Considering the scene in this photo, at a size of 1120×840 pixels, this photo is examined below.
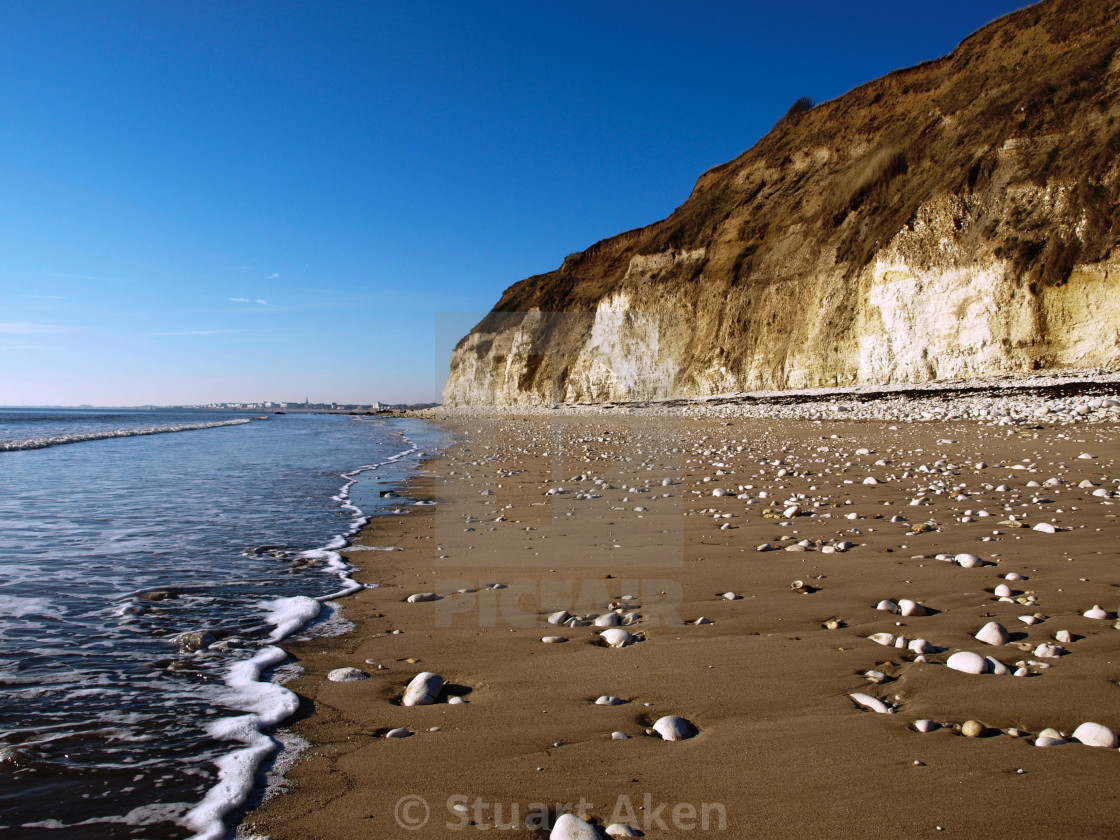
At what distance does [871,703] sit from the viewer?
243 centimetres

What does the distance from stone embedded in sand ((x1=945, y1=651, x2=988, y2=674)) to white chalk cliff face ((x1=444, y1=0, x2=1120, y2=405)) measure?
83.0ft

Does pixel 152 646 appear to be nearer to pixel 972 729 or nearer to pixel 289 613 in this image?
pixel 289 613

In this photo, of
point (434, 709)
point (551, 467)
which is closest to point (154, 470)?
point (551, 467)

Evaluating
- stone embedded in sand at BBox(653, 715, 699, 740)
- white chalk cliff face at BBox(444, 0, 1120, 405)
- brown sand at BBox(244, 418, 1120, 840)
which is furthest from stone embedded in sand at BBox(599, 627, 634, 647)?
white chalk cliff face at BBox(444, 0, 1120, 405)

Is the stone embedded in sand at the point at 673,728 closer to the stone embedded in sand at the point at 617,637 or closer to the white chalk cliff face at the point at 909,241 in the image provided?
the stone embedded in sand at the point at 617,637

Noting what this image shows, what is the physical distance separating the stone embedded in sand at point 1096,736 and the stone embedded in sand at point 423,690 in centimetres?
240

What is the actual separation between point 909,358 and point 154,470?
95.7 feet

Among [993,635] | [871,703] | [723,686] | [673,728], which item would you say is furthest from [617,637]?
[993,635]

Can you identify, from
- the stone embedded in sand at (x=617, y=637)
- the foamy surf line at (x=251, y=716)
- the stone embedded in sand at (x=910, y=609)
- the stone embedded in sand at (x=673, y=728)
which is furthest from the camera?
the stone embedded in sand at (x=910, y=609)

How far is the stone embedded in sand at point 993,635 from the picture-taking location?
298 centimetres

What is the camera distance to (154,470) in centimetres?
1302

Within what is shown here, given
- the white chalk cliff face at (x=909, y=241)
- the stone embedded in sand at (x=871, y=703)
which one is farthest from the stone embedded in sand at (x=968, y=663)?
the white chalk cliff face at (x=909, y=241)

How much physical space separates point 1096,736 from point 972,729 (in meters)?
0.36

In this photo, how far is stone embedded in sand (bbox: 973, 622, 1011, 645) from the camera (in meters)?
2.98
